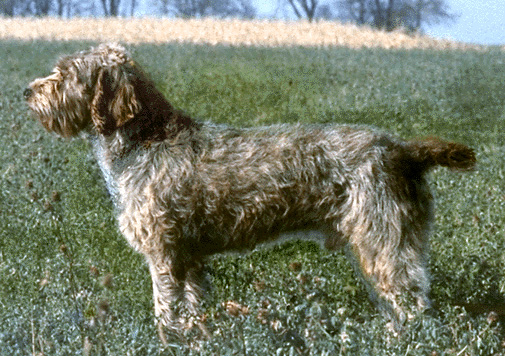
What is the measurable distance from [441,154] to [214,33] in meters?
20.3

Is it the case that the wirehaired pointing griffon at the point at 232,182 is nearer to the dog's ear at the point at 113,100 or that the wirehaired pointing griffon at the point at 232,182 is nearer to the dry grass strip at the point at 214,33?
the dog's ear at the point at 113,100

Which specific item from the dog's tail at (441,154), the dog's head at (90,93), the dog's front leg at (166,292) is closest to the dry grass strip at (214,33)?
the dog's head at (90,93)

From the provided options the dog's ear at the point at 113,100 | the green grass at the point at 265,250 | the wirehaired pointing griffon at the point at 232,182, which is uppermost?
the dog's ear at the point at 113,100

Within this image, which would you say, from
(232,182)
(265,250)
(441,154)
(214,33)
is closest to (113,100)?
(232,182)

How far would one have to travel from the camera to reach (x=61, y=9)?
188ft

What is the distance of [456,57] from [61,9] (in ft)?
145

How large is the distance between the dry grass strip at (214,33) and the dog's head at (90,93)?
634 inches

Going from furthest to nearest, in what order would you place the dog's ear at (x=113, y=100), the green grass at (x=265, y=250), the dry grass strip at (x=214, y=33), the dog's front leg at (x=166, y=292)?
the dry grass strip at (x=214, y=33) → the dog's ear at (x=113, y=100) → the dog's front leg at (x=166, y=292) → the green grass at (x=265, y=250)

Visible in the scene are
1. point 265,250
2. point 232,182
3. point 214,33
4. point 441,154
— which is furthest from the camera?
point 214,33

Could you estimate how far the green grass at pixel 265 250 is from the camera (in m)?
4.23

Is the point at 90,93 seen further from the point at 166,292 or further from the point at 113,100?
the point at 166,292

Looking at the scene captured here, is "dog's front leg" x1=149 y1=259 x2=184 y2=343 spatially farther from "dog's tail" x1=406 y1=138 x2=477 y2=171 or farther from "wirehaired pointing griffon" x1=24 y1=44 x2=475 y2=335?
"dog's tail" x1=406 y1=138 x2=477 y2=171

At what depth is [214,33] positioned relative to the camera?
2450cm

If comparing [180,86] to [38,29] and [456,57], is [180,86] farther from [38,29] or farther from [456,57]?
[38,29]
